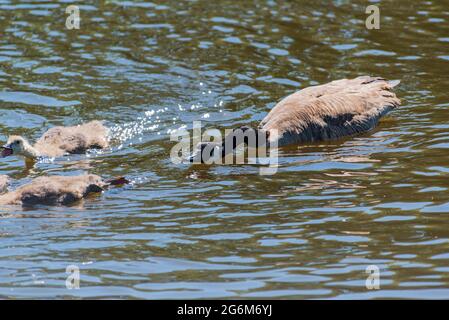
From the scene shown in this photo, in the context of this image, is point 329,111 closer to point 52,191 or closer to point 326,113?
point 326,113

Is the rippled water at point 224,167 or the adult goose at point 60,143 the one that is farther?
the adult goose at point 60,143

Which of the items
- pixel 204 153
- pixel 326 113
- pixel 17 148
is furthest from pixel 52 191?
pixel 326 113

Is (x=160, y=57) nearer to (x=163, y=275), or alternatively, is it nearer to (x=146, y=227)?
(x=146, y=227)

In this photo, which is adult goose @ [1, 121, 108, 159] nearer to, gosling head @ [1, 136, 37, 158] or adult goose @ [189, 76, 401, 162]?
gosling head @ [1, 136, 37, 158]

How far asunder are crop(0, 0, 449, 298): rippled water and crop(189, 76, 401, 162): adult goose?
0.96 ft

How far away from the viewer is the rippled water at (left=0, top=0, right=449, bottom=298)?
8977 mm

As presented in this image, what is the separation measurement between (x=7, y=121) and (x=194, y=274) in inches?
275

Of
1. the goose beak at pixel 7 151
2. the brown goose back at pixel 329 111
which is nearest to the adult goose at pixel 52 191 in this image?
the goose beak at pixel 7 151

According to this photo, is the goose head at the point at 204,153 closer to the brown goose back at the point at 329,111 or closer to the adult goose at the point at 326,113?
the adult goose at the point at 326,113

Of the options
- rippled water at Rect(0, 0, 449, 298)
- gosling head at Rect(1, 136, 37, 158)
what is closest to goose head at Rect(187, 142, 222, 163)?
rippled water at Rect(0, 0, 449, 298)

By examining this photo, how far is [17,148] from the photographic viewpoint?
43.2ft

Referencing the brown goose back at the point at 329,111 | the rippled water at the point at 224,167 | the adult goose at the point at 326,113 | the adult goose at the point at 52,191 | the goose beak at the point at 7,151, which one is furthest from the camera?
the brown goose back at the point at 329,111

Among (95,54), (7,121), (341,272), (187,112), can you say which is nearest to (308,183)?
(341,272)

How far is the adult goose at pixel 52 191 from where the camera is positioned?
11.3 m
